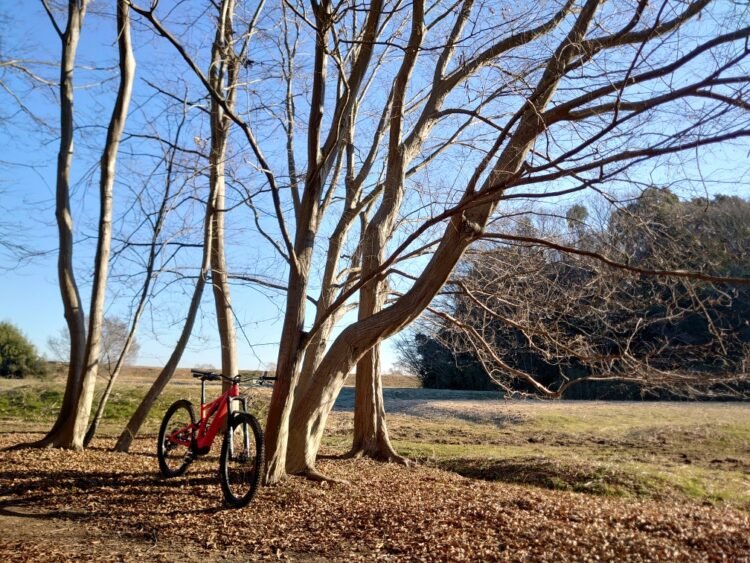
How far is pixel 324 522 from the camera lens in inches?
228

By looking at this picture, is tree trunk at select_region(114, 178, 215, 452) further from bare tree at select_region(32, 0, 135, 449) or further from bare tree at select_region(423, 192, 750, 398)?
bare tree at select_region(423, 192, 750, 398)

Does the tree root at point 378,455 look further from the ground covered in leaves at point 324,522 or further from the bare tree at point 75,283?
the bare tree at point 75,283

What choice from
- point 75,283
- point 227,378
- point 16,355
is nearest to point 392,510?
point 227,378

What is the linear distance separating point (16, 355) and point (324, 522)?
25779mm

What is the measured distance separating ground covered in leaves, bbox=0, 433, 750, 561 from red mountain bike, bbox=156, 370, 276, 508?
0.20 meters

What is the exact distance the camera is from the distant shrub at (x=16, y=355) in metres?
27.0

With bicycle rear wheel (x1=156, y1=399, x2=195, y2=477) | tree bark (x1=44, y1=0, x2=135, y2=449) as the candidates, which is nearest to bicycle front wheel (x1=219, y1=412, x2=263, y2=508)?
bicycle rear wheel (x1=156, y1=399, x2=195, y2=477)

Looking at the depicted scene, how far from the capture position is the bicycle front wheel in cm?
609

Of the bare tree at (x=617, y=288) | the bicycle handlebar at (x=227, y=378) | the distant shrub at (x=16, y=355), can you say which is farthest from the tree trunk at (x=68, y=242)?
the distant shrub at (x=16, y=355)

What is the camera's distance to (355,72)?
770 cm

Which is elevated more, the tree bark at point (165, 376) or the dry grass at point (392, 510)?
the tree bark at point (165, 376)

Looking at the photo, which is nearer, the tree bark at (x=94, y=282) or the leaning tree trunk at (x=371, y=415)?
the tree bark at (x=94, y=282)

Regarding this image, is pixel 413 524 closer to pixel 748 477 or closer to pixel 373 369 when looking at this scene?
pixel 373 369

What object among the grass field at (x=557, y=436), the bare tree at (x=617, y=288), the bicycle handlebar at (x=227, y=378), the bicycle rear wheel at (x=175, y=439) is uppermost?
the bare tree at (x=617, y=288)
